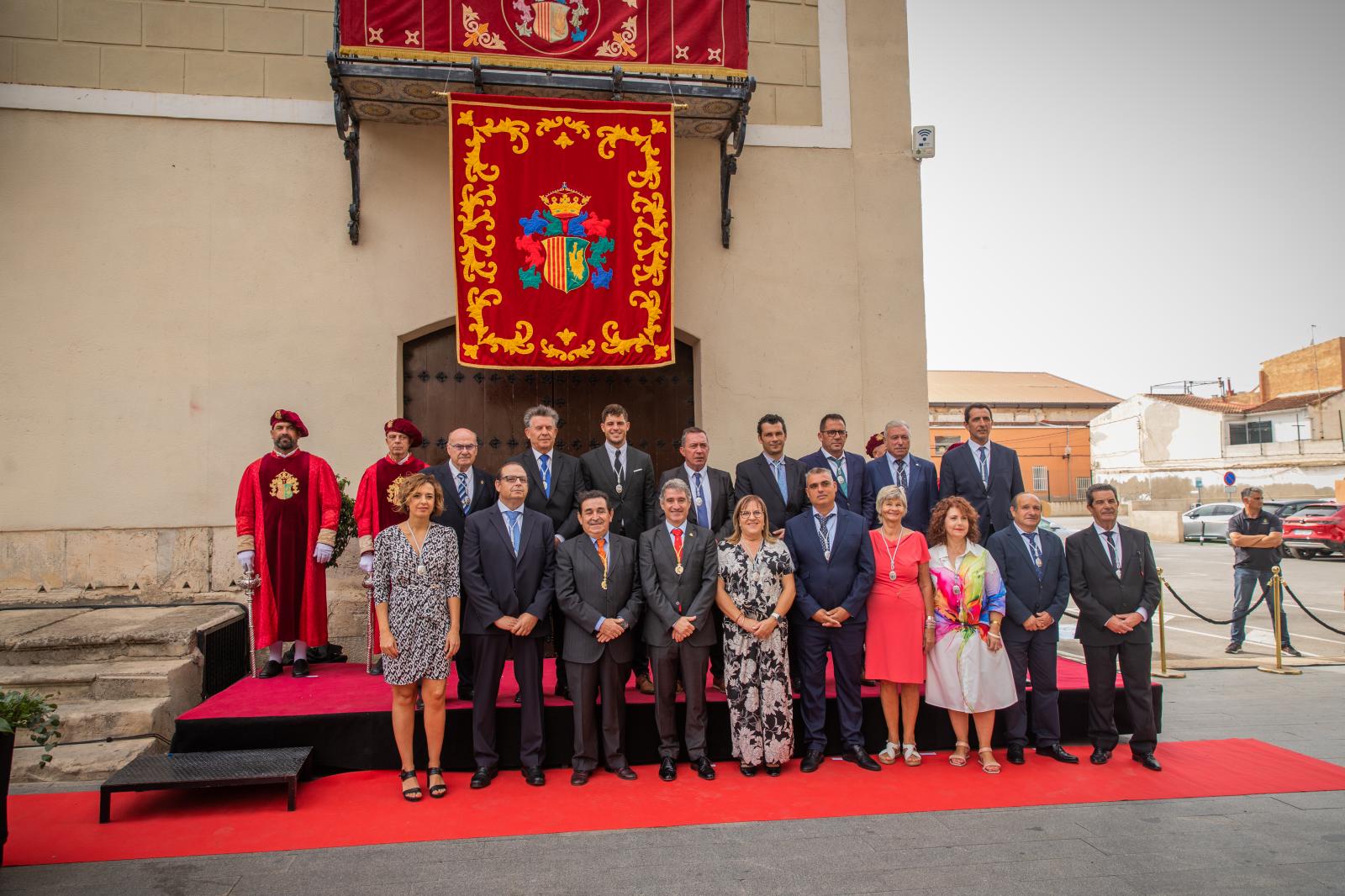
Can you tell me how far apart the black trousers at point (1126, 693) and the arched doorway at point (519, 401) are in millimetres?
3772

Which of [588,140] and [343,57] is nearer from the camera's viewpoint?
[343,57]

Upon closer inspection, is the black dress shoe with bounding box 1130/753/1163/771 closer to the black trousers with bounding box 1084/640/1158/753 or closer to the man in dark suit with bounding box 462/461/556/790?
the black trousers with bounding box 1084/640/1158/753

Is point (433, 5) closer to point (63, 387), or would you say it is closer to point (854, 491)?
point (63, 387)

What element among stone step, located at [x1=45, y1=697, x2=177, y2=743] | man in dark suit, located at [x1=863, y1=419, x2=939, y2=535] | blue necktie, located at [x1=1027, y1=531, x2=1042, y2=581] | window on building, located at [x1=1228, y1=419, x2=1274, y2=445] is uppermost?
window on building, located at [x1=1228, y1=419, x2=1274, y2=445]

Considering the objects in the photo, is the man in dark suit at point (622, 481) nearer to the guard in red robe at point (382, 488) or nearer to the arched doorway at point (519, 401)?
the guard in red robe at point (382, 488)

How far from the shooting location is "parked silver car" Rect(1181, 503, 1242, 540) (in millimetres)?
24891

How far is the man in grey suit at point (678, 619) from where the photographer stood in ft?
15.8

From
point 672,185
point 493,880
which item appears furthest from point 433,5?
point 493,880

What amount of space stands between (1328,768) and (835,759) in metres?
2.82

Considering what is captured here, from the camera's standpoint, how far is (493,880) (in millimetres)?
3535

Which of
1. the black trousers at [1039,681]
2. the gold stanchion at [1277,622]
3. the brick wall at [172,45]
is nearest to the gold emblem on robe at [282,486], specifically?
the brick wall at [172,45]

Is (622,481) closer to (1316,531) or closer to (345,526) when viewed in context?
(345,526)

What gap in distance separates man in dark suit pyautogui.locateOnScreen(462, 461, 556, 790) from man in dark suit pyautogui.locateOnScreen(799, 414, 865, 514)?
191 cm

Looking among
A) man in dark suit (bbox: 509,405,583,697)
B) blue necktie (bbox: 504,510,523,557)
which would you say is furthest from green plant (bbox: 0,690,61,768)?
man in dark suit (bbox: 509,405,583,697)
